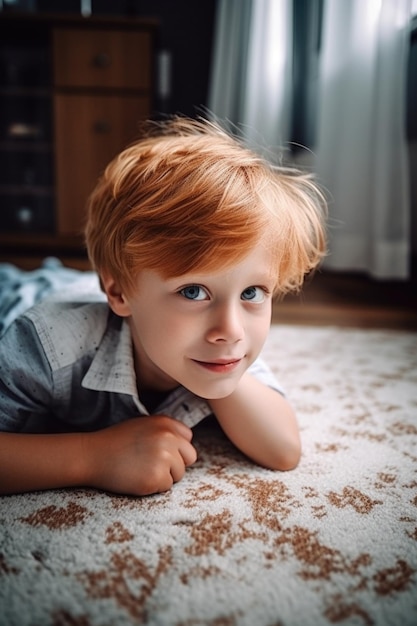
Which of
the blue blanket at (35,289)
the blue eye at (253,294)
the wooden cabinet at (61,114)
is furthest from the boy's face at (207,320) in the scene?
the wooden cabinet at (61,114)

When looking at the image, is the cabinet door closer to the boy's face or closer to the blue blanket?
the blue blanket

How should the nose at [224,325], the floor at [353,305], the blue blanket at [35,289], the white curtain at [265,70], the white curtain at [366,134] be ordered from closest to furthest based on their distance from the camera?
the nose at [224,325] → the blue blanket at [35,289] → the floor at [353,305] → the white curtain at [366,134] → the white curtain at [265,70]

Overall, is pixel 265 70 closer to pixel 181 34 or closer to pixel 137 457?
pixel 181 34

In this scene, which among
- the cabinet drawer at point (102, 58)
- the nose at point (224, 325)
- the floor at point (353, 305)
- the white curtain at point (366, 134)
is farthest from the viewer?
the cabinet drawer at point (102, 58)

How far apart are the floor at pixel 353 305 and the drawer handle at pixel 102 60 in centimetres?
111

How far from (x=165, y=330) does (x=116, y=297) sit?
0.10 m

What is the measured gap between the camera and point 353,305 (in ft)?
4.92

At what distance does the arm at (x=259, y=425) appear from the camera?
1.92ft

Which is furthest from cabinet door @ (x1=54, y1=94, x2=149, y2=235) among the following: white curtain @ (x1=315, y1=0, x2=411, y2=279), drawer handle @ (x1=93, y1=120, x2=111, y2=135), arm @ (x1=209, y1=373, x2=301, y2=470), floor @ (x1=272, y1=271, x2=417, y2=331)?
arm @ (x1=209, y1=373, x2=301, y2=470)

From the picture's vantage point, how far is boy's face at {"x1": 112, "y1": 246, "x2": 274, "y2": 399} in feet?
1.63

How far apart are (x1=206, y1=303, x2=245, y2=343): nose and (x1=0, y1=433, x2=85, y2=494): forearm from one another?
0.17m

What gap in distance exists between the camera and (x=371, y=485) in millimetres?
560

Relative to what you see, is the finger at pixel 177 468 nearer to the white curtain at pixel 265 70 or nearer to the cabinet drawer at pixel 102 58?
the white curtain at pixel 265 70

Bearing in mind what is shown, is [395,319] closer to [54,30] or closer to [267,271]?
[267,271]
